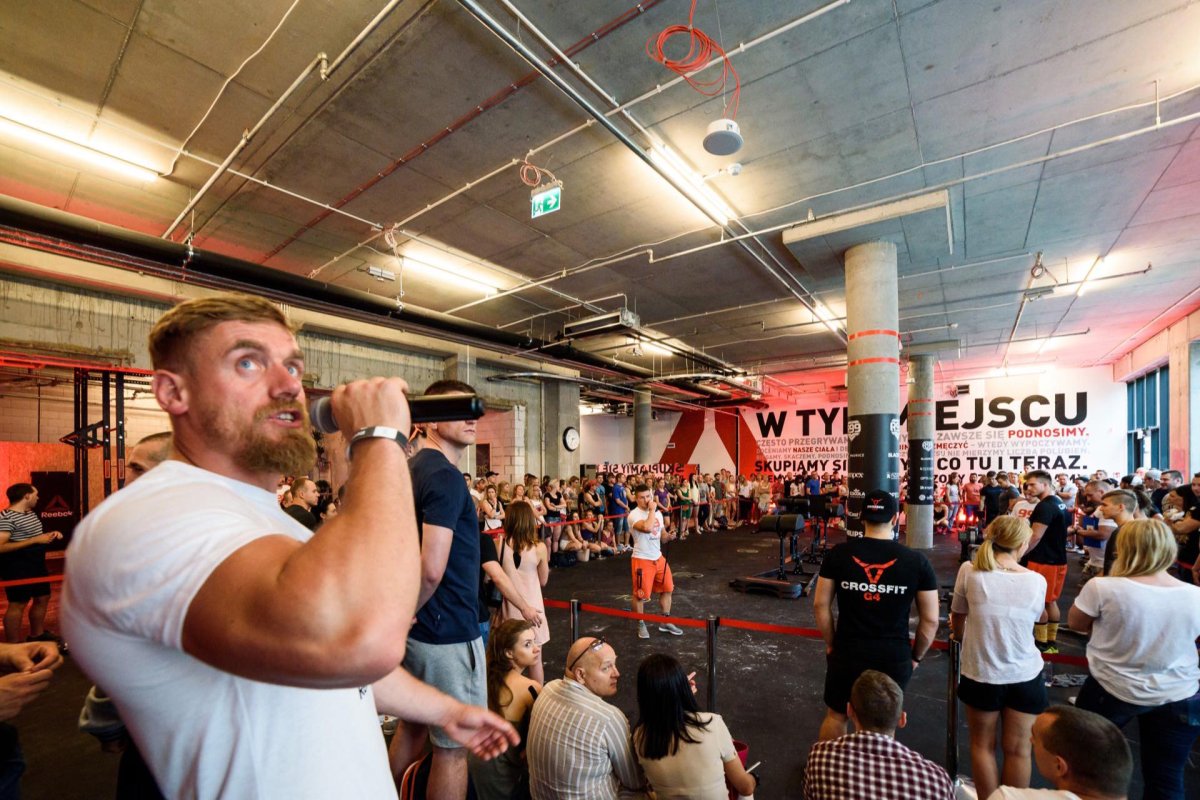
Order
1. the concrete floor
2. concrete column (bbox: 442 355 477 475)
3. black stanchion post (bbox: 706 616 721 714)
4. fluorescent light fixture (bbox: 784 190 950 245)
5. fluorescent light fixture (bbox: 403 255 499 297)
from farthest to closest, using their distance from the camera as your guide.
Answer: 1. concrete column (bbox: 442 355 477 475)
2. fluorescent light fixture (bbox: 403 255 499 297)
3. fluorescent light fixture (bbox: 784 190 950 245)
4. black stanchion post (bbox: 706 616 721 714)
5. the concrete floor

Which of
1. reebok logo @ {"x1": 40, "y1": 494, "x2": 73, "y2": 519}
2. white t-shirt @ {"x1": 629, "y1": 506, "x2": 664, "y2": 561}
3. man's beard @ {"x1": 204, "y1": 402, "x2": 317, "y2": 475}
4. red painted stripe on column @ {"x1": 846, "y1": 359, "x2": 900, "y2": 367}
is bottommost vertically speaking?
reebok logo @ {"x1": 40, "y1": 494, "x2": 73, "y2": 519}

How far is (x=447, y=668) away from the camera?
2.08 m

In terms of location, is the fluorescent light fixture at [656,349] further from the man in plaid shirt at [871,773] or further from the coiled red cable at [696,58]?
the man in plaid shirt at [871,773]

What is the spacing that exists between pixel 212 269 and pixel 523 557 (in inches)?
198

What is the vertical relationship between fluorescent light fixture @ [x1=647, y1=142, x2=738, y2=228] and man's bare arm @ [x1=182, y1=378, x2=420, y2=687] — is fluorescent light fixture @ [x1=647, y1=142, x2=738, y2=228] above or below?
above

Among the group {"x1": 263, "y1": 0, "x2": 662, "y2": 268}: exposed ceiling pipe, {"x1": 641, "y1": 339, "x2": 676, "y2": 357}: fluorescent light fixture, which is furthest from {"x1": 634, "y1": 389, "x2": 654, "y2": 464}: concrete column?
{"x1": 263, "y1": 0, "x2": 662, "y2": 268}: exposed ceiling pipe

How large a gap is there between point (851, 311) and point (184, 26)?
23.8 ft

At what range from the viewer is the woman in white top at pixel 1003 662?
2.60m

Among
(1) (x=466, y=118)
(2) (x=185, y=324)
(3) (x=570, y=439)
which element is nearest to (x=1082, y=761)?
(2) (x=185, y=324)

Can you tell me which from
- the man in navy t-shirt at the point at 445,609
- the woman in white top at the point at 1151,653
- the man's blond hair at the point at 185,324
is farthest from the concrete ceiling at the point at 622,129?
the man's blond hair at the point at 185,324

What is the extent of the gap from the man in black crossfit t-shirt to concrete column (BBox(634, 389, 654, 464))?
1358 centimetres

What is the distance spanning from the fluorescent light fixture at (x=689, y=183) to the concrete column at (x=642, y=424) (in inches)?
407

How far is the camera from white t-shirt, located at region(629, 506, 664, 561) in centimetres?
552

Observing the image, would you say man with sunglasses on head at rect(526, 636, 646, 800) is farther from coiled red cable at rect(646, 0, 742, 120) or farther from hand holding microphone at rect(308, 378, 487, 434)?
coiled red cable at rect(646, 0, 742, 120)
